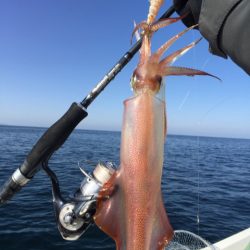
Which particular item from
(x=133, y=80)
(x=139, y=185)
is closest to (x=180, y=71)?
(x=133, y=80)

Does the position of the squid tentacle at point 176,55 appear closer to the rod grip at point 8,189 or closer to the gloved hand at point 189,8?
the gloved hand at point 189,8

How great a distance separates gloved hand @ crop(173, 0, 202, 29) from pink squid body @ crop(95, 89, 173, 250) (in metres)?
0.61

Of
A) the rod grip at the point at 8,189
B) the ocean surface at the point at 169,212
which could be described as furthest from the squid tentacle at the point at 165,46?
the rod grip at the point at 8,189

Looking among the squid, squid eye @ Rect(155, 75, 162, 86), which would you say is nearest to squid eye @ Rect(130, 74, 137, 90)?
the squid

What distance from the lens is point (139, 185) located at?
1497 millimetres

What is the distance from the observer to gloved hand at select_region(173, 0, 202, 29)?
1.72 metres

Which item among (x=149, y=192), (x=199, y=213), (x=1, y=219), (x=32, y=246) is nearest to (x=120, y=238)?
(x=149, y=192)

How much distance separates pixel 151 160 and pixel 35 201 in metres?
9.30

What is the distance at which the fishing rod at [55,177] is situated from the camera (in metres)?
2.45

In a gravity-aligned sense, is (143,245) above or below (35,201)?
above

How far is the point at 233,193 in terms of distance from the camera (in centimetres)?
1343

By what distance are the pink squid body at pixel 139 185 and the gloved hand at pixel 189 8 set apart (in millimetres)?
613

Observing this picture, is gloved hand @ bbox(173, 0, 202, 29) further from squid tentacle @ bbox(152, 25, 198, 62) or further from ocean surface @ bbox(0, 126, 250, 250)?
ocean surface @ bbox(0, 126, 250, 250)

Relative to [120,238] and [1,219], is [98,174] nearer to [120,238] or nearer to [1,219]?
[120,238]
